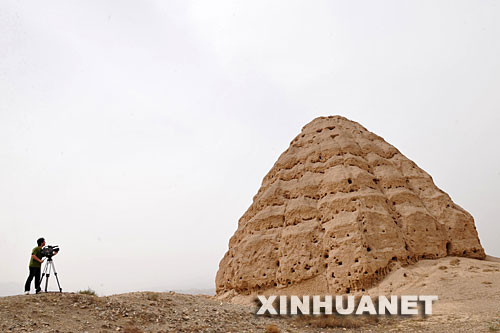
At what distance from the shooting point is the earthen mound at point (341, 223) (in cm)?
1741

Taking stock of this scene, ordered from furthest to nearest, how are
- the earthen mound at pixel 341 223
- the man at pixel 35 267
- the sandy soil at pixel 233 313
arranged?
the earthen mound at pixel 341 223
the man at pixel 35 267
the sandy soil at pixel 233 313

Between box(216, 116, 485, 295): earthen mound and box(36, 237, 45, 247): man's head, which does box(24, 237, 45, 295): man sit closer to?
box(36, 237, 45, 247): man's head

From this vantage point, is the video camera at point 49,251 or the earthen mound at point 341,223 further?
the earthen mound at point 341,223

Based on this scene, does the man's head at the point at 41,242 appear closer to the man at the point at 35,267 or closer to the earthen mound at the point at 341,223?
the man at the point at 35,267

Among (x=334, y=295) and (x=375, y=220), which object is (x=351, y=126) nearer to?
(x=375, y=220)

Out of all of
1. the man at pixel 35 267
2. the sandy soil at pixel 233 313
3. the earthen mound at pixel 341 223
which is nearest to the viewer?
the sandy soil at pixel 233 313

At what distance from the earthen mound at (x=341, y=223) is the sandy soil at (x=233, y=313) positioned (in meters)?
1.77

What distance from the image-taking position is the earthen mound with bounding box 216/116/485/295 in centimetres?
1741

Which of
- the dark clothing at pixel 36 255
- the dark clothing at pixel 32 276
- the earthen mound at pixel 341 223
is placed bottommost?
the dark clothing at pixel 32 276

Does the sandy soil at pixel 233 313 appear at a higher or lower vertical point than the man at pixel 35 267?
lower

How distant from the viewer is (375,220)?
18078 mm

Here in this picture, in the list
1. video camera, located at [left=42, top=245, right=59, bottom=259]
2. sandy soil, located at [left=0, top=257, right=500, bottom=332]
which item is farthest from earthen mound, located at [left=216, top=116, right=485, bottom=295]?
video camera, located at [left=42, top=245, right=59, bottom=259]

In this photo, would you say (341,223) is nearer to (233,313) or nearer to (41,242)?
(233,313)

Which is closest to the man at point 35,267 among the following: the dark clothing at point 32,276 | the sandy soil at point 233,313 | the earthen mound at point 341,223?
the dark clothing at point 32,276
